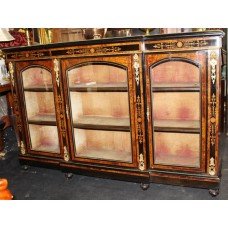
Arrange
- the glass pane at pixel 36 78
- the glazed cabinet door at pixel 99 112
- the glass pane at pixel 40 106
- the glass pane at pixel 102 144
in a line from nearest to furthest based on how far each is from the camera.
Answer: the glazed cabinet door at pixel 99 112
the glass pane at pixel 102 144
the glass pane at pixel 36 78
the glass pane at pixel 40 106

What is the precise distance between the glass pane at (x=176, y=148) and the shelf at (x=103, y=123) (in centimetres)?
35

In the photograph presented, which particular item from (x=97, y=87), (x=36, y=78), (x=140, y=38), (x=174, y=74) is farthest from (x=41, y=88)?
(x=174, y=74)

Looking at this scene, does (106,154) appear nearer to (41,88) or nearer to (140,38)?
(41,88)

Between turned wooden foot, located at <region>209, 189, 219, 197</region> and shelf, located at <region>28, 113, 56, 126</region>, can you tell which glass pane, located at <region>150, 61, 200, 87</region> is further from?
shelf, located at <region>28, 113, 56, 126</region>

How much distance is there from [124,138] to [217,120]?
1153 millimetres

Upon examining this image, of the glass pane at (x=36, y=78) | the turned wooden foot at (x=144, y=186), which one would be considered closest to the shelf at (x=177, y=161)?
the turned wooden foot at (x=144, y=186)

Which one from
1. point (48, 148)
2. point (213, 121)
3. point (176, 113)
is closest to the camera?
point (213, 121)

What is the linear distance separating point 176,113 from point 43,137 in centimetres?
178

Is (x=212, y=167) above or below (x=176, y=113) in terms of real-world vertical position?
below

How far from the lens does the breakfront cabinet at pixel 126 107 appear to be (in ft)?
7.79

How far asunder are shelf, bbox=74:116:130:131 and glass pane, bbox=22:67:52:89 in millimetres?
599

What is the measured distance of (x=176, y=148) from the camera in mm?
2883

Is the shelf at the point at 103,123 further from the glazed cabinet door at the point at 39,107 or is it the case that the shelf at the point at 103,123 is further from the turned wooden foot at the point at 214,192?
the turned wooden foot at the point at 214,192

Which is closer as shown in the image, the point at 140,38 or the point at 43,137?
the point at 140,38
